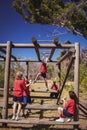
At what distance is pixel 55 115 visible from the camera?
10594 millimetres

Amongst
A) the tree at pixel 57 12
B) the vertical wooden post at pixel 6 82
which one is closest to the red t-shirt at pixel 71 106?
the vertical wooden post at pixel 6 82

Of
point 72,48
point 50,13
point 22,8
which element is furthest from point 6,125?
point 22,8

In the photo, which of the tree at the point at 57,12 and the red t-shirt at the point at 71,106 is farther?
the tree at the point at 57,12

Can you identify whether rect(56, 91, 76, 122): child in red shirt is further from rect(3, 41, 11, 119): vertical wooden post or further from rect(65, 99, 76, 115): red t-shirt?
rect(3, 41, 11, 119): vertical wooden post

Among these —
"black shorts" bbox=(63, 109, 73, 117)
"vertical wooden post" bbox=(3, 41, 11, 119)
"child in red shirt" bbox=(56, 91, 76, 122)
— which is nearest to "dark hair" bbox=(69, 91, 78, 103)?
"child in red shirt" bbox=(56, 91, 76, 122)

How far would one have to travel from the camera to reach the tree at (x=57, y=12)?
2027cm

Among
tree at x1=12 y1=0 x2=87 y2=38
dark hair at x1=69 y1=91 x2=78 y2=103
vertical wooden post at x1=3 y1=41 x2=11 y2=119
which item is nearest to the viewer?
dark hair at x1=69 y1=91 x2=78 y2=103

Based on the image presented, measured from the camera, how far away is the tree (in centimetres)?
2027

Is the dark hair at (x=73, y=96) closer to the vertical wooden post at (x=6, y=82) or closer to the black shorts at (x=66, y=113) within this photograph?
the black shorts at (x=66, y=113)

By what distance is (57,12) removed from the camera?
21.9m

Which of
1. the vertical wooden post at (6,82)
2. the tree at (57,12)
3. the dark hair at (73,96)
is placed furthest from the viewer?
the tree at (57,12)

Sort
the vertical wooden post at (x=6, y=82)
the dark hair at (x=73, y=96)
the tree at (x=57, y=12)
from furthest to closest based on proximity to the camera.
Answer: the tree at (x=57, y=12)
the vertical wooden post at (x=6, y=82)
the dark hair at (x=73, y=96)

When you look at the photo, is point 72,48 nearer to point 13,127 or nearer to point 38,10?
point 13,127

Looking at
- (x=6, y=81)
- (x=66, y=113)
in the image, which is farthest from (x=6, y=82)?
(x=66, y=113)
